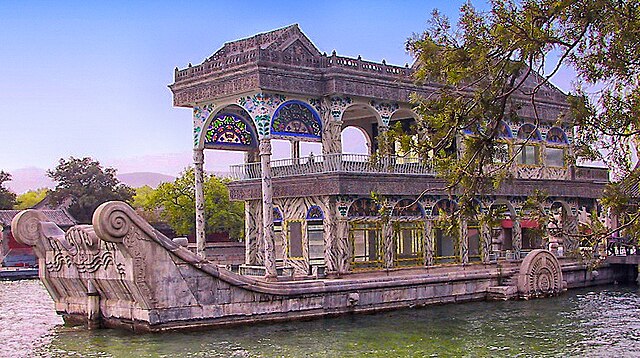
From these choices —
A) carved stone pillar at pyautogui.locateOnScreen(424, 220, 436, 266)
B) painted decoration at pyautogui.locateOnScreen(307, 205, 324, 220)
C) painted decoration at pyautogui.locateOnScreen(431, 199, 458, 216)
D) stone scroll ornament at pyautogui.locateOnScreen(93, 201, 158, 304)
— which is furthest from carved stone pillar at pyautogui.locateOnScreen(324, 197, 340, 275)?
stone scroll ornament at pyautogui.locateOnScreen(93, 201, 158, 304)

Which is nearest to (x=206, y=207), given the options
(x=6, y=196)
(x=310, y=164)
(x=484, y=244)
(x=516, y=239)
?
(x=6, y=196)

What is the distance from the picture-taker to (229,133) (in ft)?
79.5

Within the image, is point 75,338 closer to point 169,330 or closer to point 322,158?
→ point 169,330

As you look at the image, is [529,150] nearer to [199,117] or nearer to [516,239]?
[516,239]

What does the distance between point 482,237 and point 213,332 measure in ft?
35.8

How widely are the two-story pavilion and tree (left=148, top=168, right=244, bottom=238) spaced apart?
1877 centimetres

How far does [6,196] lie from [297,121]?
33.9 metres

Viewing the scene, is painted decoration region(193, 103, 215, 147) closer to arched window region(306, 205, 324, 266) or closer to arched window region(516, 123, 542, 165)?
arched window region(306, 205, 324, 266)

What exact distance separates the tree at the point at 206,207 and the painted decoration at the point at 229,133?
1840cm

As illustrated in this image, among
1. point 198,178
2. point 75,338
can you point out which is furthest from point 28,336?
point 198,178

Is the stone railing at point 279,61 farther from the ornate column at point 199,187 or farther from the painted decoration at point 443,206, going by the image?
the painted decoration at point 443,206

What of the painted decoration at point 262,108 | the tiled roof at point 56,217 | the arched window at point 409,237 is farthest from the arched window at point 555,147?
the tiled roof at point 56,217

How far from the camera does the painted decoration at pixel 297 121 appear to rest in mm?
21844

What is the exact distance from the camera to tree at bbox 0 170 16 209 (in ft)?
167
